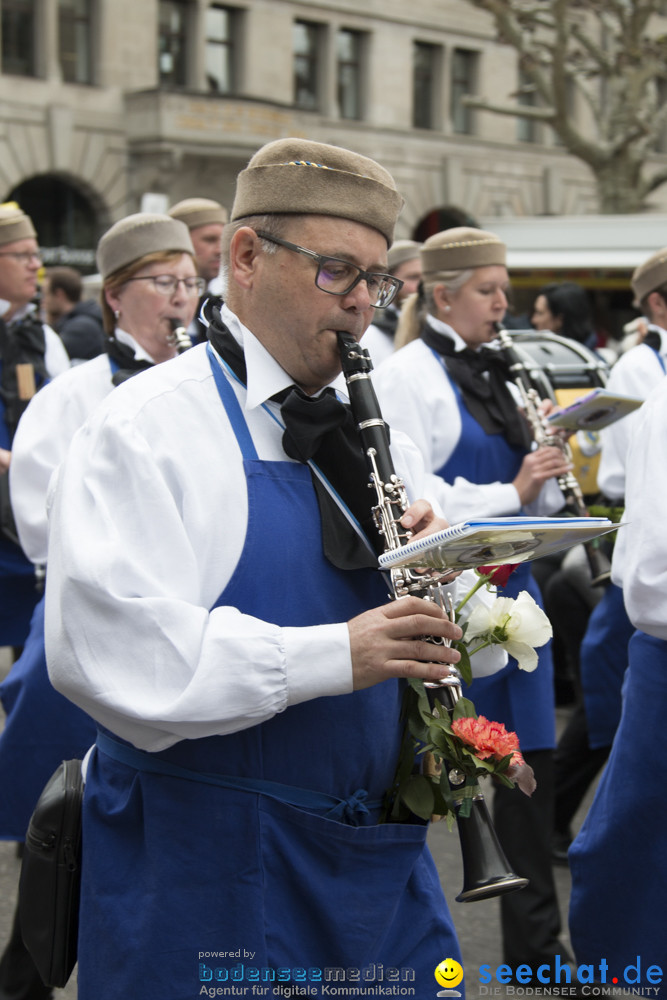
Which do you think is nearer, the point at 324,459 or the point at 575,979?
the point at 324,459

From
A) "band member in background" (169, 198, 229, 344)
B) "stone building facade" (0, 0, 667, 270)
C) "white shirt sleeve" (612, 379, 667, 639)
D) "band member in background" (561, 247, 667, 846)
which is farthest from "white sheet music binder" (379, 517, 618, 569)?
"stone building facade" (0, 0, 667, 270)

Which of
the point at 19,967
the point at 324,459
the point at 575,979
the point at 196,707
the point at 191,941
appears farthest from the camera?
the point at 575,979

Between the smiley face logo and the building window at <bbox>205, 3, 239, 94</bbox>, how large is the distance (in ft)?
85.8

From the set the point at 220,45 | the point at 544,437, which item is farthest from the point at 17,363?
the point at 220,45

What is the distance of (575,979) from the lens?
405cm

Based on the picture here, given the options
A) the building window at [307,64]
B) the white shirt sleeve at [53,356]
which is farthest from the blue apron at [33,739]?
the building window at [307,64]

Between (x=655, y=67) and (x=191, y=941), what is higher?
(x=655, y=67)

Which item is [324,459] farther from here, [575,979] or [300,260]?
[575,979]

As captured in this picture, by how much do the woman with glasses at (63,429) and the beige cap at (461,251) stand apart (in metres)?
0.84

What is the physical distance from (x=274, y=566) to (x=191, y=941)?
A: 2.06 feet

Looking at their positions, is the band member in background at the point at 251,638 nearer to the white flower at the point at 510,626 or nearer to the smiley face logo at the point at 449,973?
the smiley face logo at the point at 449,973

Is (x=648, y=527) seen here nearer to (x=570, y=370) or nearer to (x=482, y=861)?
(x=482, y=861)

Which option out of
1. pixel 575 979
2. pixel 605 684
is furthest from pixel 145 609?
A: pixel 605 684

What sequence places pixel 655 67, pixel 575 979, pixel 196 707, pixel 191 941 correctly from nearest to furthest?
pixel 196 707 → pixel 191 941 → pixel 575 979 → pixel 655 67
